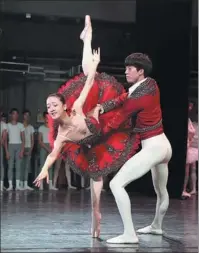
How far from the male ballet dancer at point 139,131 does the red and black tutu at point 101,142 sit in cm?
12

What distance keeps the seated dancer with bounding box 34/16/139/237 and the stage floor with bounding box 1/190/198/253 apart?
1.49ft

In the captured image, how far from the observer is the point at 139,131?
5293 mm

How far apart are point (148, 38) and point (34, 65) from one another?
10.5ft

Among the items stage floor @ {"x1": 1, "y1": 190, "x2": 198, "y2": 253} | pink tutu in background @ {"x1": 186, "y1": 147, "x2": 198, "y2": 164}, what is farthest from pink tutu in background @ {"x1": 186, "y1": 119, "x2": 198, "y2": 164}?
stage floor @ {"x1": 1, "y1": 190, "x2": 198, "y2": 253}

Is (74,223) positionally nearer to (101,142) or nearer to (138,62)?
(101,142)

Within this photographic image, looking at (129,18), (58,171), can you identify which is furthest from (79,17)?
(58,171)

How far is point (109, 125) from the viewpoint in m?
5.27

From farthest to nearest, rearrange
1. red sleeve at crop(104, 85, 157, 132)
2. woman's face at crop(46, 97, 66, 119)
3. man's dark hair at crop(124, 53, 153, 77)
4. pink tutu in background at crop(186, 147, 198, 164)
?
pink tutu in background at crop(186, 147, 198, 164)
man's dark hair at crop(124, 53, 153, 77)
red sleeve at crop(104, 85, 157, 132)
woman's face at crop(46, 97, 66, 119)

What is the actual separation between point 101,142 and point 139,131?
0.35m

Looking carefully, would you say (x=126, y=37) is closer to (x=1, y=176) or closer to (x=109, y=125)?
(x=1, y=176)

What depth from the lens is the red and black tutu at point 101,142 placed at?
5316 millimetres

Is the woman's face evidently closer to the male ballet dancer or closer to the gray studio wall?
the male ballet dancer

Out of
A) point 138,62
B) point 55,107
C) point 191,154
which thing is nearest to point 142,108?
point 138,62

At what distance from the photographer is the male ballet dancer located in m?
5.07
